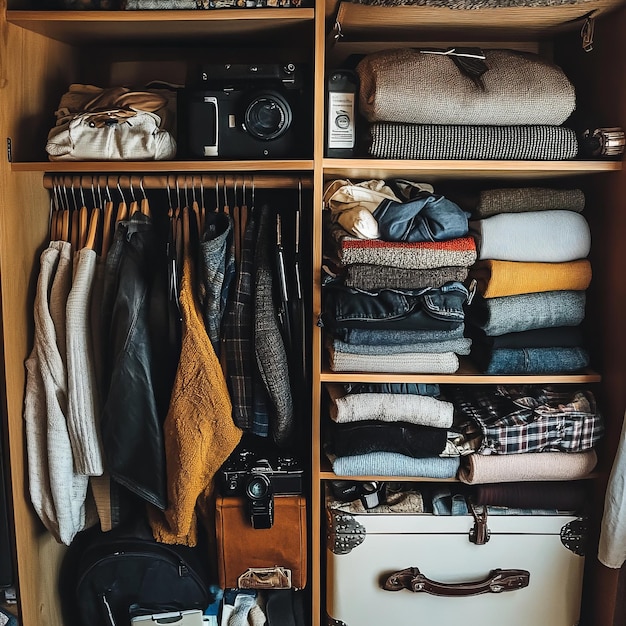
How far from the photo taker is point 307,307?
5.62 ft

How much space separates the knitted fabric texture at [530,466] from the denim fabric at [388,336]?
0.97ft

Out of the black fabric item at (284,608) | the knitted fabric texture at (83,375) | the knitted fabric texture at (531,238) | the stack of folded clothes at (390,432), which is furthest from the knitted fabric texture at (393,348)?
the black fabric item at (284,608)

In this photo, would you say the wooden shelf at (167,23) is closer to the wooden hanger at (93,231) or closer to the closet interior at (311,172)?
the closet interior at (311,172)

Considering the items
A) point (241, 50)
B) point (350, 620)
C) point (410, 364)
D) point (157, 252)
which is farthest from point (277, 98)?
point (350, 620)

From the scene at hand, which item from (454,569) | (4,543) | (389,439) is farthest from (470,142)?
(4,543)

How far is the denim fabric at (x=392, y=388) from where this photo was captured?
165cm

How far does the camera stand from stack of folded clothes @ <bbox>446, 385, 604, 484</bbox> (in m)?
1.59

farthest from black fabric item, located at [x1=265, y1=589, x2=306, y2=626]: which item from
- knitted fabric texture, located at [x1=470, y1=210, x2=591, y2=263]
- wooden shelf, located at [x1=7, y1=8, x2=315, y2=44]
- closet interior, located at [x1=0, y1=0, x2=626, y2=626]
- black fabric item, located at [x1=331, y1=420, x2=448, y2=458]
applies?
wooden shelf, located at [x1=7, y1=8, x2=315, y2=44]

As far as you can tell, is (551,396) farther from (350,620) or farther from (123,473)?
(123,473)

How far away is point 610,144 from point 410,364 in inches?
25.4

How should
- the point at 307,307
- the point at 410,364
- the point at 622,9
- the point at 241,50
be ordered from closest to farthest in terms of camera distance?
the point at 622,9 < the point at 410,364 < the point at 307,307 < the point at 241,50

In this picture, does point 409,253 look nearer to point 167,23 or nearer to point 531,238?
point 531,238

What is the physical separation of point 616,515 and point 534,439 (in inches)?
9.0

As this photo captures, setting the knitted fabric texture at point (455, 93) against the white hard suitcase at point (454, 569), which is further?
the white hard suitcase at point (454, 569)
